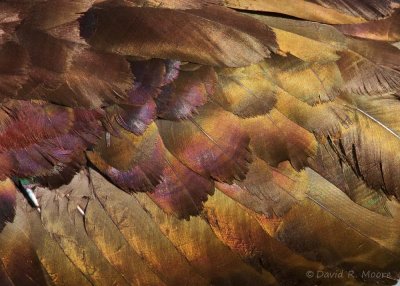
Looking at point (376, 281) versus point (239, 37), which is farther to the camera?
point (376, 281)

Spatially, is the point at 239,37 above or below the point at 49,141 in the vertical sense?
above

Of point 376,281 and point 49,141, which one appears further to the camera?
point 376,281

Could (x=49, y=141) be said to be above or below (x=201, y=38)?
below

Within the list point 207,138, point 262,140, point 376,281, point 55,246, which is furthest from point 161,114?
point 376,281

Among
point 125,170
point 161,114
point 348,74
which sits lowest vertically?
point 125,170

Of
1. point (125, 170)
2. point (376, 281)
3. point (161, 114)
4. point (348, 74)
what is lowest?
point (376, 281)

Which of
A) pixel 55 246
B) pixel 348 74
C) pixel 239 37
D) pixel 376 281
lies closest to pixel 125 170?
pixel 55 246

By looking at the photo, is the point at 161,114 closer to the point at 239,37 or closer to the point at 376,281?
the point at 239,37

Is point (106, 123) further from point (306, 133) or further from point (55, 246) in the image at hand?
point (306, 133)
